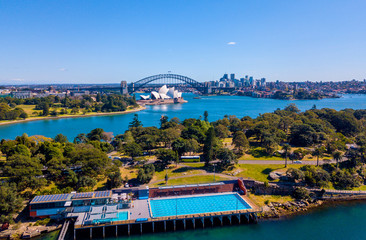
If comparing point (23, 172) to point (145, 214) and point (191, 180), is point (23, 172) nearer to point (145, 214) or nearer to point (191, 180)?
point (145, 214)

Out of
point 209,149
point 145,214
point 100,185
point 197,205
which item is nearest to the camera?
point 145,214

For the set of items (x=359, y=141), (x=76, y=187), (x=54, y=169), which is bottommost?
(x=76, y=187)

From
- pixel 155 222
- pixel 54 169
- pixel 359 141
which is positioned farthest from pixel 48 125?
pixel 359 141

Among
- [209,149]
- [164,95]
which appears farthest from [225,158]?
[164,95]

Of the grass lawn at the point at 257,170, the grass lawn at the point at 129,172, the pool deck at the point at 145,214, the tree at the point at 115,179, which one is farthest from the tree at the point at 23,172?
the grass lawn at the point at 257,170

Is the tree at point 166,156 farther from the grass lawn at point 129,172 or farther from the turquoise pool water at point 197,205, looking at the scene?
the turquoise pool water at point 197,205

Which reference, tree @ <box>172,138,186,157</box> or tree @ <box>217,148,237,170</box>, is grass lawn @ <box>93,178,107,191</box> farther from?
tree @ <box>217,148,237,170</box>

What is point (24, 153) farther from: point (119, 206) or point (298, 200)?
point (298, 200)
